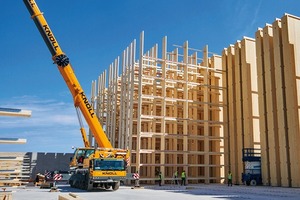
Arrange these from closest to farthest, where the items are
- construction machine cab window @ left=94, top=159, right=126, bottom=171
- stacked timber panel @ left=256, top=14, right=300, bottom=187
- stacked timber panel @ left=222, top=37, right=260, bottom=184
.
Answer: construction machine cab window @ left=94, top=159, right=126, bottom=171 < stacked timber panel @ left=256, top=14, right=300, bottom=187 < stacked timber panel @ left=222, top=37, right=260, bottom=184

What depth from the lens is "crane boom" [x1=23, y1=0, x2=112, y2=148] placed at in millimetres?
A: 23016

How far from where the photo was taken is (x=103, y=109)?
129 ft

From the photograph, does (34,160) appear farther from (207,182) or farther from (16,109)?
(16,109)

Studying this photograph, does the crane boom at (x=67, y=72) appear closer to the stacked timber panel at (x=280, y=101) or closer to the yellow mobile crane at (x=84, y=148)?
the yellow mobile crane at (x=84, y=148)

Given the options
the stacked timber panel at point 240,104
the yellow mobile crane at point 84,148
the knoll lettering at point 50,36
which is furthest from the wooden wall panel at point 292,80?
the knoll lettering at point 50,36

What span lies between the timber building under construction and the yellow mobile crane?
228 inches

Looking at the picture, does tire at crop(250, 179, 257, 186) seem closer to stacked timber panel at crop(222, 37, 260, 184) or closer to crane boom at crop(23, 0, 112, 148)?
stacked timber panel at crop(222, 37, 260, 184)

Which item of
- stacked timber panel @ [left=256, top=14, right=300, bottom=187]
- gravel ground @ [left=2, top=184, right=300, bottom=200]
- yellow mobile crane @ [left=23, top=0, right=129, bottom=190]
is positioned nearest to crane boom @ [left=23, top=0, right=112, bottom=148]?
yellow mobile crane @ [left=23, top=0, right=129, bottom=190]

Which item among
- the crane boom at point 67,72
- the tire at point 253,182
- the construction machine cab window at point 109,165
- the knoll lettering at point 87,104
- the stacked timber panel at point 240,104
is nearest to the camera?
the construction machine cab window at point 109,165

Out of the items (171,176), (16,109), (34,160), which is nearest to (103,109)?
(34,160)

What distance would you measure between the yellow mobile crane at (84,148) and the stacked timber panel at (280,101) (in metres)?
12.0

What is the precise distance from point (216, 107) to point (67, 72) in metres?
16.7

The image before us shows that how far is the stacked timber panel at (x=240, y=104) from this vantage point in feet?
99.1

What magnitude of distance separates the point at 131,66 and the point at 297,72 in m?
14.0
